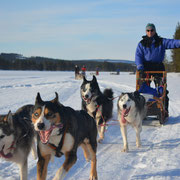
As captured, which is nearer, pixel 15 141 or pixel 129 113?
pixel 15 141

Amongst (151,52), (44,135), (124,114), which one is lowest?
(124,114)

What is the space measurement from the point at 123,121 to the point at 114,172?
1200 millimetres

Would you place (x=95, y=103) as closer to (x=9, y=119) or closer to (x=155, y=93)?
(x=155, y=93)

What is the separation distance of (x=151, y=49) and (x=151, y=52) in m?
Answer: 0.06

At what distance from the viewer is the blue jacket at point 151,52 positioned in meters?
5.11

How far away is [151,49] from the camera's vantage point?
5.21m

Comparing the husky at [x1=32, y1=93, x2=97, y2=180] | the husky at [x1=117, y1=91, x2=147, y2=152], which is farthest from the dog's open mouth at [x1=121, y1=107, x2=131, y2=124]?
the husky at [x1=32, y1=93, x2=97, y2=180]

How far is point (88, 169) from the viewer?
3.01 meters

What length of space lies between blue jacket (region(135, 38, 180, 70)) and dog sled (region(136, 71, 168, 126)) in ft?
0.85

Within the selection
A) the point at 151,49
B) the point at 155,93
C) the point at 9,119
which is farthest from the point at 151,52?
the point at 9,119

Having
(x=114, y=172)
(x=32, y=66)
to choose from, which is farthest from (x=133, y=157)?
(x=32, y=66)

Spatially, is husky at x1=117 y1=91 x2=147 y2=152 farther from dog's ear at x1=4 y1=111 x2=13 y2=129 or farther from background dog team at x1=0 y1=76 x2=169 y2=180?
dog's ear at x1=4 y1=111 x2=13 y2=129

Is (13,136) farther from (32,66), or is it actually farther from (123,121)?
(32,66)

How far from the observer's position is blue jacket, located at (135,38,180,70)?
5.11 meters
